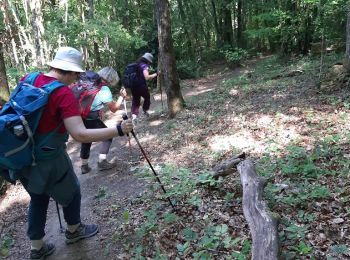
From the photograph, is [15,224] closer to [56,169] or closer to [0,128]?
[56,169]

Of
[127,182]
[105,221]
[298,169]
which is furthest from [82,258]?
[298,169]

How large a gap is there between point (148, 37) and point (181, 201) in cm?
1647

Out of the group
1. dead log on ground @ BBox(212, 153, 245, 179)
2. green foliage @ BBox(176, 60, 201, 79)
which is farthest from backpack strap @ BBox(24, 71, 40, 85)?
green foliage @ BBox(176, 60, 201, 79)

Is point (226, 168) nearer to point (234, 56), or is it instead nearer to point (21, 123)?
point (21, 123)

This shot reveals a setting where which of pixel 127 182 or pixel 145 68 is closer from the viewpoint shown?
pixel 127 182

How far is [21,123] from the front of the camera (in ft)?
10.9

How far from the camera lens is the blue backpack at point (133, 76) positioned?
9.83 m

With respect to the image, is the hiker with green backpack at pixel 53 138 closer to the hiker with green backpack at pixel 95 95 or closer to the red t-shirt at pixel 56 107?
the red t-shirt at pixel 56 107

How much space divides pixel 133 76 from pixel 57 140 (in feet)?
20.9

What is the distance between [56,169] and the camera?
380 cm

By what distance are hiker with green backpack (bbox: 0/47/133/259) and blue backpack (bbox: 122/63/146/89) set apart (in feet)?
19.7

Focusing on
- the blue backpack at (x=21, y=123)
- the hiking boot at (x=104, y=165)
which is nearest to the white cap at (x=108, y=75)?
the hiking boot at (x=104, y=165)

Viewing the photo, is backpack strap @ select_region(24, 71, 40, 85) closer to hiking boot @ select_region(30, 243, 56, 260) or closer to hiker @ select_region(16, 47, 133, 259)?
hiker @ select_region(16, 47, 133, 259)

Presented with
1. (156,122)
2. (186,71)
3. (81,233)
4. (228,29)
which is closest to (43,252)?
(81,233)
